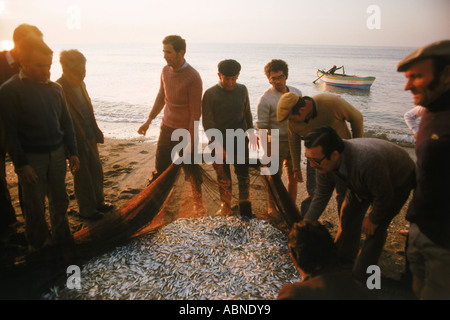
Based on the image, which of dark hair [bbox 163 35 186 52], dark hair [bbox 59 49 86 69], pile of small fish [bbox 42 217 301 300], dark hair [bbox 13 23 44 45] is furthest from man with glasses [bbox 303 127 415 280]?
dark hair [bbox 59 49 86 69]

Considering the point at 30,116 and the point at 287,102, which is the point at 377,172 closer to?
the point at 287,102

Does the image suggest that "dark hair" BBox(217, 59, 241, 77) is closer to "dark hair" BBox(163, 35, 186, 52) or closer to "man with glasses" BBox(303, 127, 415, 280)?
"dark hair" BBox(163, 35, 186, 52)

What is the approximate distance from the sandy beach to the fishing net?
29mm

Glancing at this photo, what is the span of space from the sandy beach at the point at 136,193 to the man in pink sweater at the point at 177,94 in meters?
0.95

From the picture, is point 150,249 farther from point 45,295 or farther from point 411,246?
point 411,246

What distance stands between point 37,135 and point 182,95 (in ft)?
6.38

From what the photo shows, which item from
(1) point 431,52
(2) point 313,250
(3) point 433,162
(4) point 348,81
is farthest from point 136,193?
(4) point 348,81

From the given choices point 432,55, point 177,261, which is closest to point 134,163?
point 177,261

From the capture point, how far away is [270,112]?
13.3ft

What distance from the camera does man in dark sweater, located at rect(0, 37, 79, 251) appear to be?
105 inches

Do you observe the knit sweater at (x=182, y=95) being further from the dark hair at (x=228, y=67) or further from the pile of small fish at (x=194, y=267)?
the pile of small fish at (x=194, y=267)

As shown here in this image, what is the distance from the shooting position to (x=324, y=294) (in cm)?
170

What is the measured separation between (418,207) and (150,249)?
280cm

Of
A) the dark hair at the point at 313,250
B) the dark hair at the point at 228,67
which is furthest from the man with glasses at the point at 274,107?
the dark hair at the point at 313,250
